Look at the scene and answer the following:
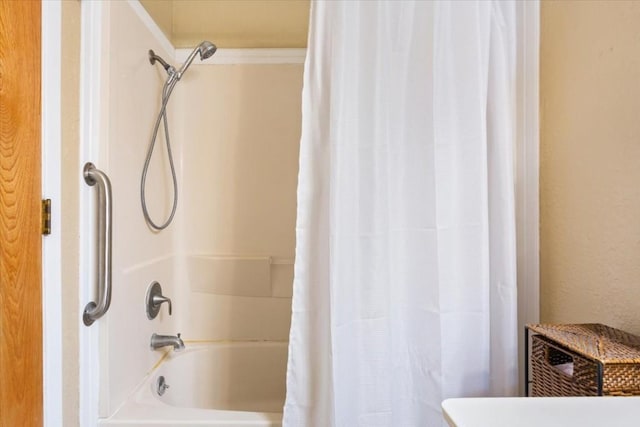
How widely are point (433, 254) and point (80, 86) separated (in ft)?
3.40

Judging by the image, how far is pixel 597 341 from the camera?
76 centimetres

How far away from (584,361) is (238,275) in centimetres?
145

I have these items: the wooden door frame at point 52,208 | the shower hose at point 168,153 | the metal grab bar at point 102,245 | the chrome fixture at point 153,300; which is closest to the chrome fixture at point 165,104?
the shower hose at point 168,153

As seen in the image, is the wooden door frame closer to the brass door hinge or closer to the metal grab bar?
the brass door hinge

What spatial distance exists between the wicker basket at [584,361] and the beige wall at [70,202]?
3.68ft

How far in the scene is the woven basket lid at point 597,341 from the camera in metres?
0.68

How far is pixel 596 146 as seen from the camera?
0.94 m

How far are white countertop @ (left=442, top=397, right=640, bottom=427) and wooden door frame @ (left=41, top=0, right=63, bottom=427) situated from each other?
33.5 inches

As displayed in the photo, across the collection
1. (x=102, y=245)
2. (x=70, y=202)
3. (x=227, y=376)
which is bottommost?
(x=227, y=376)

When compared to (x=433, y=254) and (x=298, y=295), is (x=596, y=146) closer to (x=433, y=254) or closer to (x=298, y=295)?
(x=433, y=254)

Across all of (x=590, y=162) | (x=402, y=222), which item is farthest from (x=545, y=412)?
(x=590, y=162)

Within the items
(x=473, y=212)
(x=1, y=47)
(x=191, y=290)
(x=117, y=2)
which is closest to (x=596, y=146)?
(x=473, y=212)

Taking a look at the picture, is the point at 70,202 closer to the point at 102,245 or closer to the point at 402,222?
the point at 102,245

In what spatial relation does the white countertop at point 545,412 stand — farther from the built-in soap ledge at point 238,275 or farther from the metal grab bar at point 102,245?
the built-in soap ledge at point 238,275
